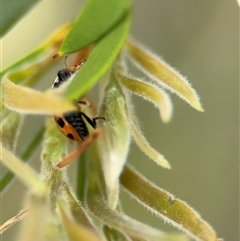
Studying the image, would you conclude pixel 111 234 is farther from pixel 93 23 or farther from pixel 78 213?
pixel 93 23

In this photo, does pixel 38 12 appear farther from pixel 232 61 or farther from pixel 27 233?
pixel 27 233

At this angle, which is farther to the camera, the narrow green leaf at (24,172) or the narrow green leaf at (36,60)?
the narrow green leaf at (36,60)

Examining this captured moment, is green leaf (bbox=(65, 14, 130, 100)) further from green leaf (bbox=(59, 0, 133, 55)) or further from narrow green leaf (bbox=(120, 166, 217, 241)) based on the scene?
narrow green leaf (bbox=(120, 166, 217, 241))

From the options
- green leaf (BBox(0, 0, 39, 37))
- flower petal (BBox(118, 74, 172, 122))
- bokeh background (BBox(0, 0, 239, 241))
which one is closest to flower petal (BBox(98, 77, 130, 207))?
flower petal (BBox(118, 74, 172, 122))

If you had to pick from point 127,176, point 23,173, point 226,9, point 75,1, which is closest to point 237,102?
point 226,9

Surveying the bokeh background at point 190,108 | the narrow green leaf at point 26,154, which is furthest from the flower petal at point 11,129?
the bokeh background at point 190,108

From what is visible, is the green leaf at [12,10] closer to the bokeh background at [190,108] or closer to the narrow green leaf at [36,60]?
the narrow green leaf at [36,60]
